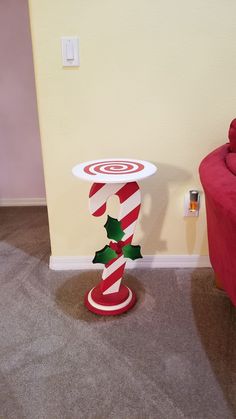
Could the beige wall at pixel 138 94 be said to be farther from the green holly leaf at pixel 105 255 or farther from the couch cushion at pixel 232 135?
the green holly leaf at pixel 105 255

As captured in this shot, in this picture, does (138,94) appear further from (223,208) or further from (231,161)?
(223,208)

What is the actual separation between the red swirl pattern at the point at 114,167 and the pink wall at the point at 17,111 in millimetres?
1243

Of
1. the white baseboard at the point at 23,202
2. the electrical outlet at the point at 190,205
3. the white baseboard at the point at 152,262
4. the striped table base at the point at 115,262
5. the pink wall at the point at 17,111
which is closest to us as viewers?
the striped table base at the point at 115,262

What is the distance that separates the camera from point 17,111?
94.4 inches

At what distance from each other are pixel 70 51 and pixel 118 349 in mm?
1211

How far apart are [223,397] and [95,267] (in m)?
0.89

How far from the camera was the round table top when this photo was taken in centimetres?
118

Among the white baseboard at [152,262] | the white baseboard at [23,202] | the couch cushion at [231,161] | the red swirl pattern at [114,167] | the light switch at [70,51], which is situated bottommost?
the white baseboard at [23,202]

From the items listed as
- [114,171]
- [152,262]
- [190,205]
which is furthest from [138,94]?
[152,262]

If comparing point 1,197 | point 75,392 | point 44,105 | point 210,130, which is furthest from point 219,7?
point 1,197

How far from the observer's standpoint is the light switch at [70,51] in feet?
4.57

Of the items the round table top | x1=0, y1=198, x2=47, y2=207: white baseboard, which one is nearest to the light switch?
the round table top

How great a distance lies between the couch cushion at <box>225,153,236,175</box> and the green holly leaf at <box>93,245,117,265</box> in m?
0.56

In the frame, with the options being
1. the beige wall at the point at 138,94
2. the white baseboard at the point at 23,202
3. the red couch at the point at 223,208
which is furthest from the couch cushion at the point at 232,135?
the white baseboard at the point at 23,202
